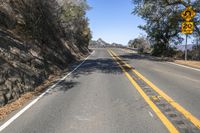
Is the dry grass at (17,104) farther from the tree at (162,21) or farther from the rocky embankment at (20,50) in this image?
the tree at (162,21)

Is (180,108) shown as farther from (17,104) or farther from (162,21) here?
(162,21)

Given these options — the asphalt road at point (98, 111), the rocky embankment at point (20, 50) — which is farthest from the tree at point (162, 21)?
the asphalt road at point (98, 111)

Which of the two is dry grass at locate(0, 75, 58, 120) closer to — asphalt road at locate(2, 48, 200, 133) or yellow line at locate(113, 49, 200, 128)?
asphalt road at locate(2, 48, 200, 133)

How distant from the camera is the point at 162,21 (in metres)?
40.8

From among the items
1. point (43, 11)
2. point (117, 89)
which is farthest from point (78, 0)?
point (117, 89)

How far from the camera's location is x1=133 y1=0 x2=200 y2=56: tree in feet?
103

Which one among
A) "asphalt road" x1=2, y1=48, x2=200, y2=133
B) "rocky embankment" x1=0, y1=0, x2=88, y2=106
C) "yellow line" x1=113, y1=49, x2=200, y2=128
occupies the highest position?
"rocky embankment" x1=0, y1=0, x2=88, y2=106

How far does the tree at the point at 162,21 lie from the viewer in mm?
31250

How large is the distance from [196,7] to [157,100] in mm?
24981

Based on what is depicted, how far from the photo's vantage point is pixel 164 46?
45.1 meters

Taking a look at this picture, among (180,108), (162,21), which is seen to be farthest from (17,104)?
(162,21)

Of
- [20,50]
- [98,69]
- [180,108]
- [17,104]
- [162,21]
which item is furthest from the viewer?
[162,21]

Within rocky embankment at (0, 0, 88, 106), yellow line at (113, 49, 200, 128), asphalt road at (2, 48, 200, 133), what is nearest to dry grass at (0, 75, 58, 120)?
rocky embankment at (0, 0, 88, 106)

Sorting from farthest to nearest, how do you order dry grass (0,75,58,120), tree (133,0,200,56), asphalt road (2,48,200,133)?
1. tree (133,0,200,56)
2. dry grass (0,75,58,120)
3. asphalt road (2,48,200,133)
